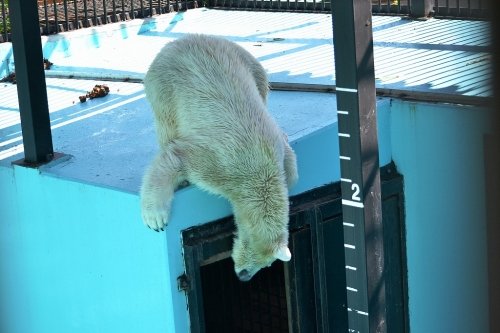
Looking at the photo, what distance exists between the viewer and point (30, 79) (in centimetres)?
463

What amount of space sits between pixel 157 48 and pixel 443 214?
333 cm

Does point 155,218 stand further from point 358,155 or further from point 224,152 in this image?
point 358,155

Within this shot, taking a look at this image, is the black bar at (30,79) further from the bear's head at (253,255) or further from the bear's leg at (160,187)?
the bear's head at (253,255)

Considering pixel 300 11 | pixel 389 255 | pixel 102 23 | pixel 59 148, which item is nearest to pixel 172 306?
pixel 59 148

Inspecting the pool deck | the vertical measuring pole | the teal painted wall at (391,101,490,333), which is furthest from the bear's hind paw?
the teal painted wall at (391,101,490,333)

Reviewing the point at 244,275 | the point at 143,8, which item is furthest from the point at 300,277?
the point at 143,8

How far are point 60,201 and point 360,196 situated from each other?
206cm

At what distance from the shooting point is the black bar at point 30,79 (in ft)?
15.1

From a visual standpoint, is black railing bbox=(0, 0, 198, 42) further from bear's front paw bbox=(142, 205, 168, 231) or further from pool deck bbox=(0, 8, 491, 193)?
bear's front paw bbox=(142, 205, 168, 231)

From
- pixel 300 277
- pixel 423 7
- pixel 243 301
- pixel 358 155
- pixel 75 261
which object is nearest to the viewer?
pixel 358 155

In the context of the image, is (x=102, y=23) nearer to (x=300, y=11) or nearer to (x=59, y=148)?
(x=300, y=11)

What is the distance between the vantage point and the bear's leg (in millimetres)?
3867

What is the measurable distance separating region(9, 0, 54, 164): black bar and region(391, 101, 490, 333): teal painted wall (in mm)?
2253

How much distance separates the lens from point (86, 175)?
448 cm
